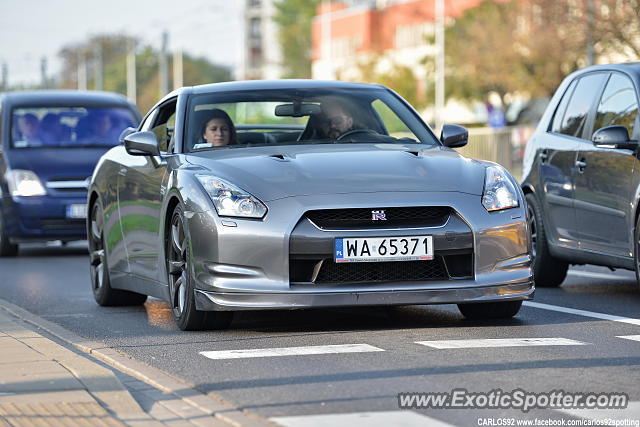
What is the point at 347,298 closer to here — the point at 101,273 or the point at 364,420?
the point at 364,420

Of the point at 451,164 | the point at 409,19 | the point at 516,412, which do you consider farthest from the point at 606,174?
the point at 409,19

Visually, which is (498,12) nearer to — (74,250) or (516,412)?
(74,250)

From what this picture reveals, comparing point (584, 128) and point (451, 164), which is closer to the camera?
point (451, 164)

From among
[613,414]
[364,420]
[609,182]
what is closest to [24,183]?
[609,182]

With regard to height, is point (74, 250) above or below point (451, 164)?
below

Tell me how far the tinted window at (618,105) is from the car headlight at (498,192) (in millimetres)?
2011

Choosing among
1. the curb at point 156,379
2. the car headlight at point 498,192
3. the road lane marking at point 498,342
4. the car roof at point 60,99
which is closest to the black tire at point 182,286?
the curb at point 156,379

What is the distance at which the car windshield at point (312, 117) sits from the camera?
370 inches

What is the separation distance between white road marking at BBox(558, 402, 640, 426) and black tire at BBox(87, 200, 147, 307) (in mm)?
5558

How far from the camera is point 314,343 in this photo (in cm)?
783

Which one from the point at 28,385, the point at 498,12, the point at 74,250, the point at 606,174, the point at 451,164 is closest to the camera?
the point at 28,385

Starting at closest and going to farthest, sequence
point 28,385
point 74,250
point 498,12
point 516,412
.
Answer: point 516,412 < point 28,385 < point 74,250 < point 498,12

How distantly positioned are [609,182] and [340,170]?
8.34 ft

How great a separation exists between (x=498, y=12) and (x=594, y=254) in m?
64.1
